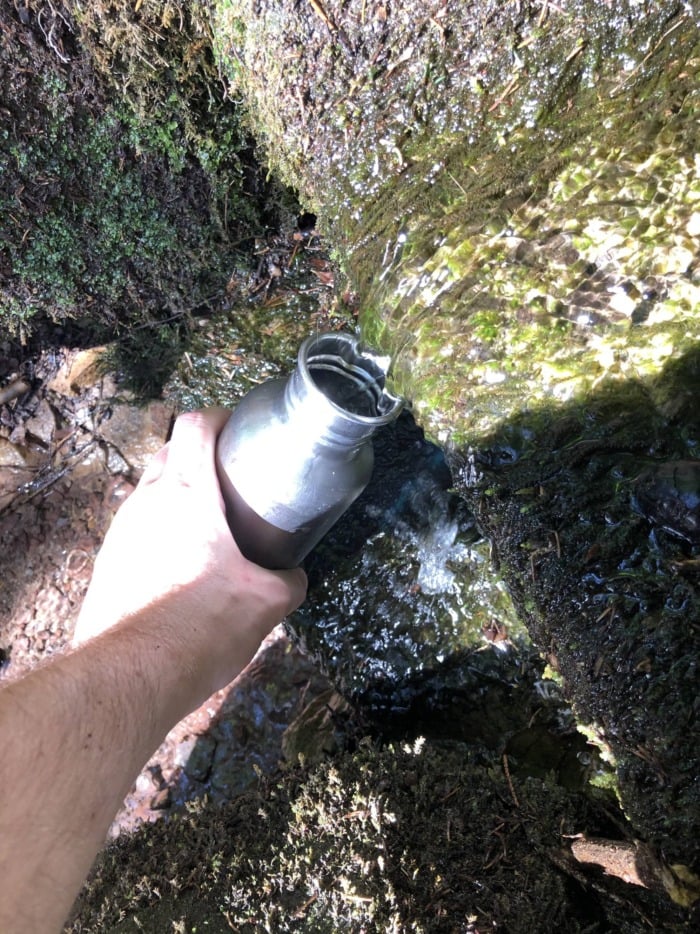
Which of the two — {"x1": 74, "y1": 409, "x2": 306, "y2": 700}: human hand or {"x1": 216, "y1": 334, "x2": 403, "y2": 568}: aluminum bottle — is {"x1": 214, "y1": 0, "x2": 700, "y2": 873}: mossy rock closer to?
{"x1": 216, "y1": 334, "x2": 403, "y2": 568}: aluminum bottle

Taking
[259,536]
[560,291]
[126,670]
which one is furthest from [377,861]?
[560,291]

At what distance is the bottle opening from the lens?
249cm

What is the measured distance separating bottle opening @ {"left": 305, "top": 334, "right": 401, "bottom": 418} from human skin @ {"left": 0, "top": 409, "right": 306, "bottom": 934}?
1.71 feet

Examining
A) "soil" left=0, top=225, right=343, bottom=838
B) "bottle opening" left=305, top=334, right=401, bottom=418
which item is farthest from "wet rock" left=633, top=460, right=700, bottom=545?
"soil" left=0, top=225, right=343, bottom=838

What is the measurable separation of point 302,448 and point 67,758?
1185mm

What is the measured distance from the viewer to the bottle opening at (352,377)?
2488mm

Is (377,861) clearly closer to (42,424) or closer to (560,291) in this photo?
(560,291)

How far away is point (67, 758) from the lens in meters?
1.56

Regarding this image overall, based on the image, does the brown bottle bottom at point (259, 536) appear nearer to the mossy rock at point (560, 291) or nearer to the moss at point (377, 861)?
the mossy rock at point (560, 291)

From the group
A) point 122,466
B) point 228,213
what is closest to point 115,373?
point 122,466

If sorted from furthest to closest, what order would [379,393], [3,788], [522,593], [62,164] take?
[62,164] → [379,393] → [522,593] → [3,788]

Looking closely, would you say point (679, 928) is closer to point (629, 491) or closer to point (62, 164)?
point (629, 491)

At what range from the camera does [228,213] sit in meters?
3.51

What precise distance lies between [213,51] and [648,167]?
201cm
